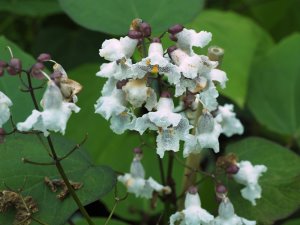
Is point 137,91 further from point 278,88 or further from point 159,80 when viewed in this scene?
point 278,88

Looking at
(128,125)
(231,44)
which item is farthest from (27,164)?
(231,44)

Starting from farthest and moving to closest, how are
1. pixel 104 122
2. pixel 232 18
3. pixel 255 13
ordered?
pixel 255 13, pixel 232 18, pixel 104 122

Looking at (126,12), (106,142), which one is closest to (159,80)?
(126,12)

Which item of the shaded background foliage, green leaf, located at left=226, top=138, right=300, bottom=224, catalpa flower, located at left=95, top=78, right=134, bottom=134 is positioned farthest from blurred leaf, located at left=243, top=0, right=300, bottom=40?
catalpa flower, located at left=95, top=78, right=134, bottom=134

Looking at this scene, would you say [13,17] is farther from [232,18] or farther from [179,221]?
[179,221]

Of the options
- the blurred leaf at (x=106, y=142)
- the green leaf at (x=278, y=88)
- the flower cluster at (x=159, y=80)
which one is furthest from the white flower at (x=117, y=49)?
the green leaf at (x=278, y=88)

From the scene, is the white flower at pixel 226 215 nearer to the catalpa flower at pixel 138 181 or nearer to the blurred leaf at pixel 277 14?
the catalpa flower at pixel 138 181
